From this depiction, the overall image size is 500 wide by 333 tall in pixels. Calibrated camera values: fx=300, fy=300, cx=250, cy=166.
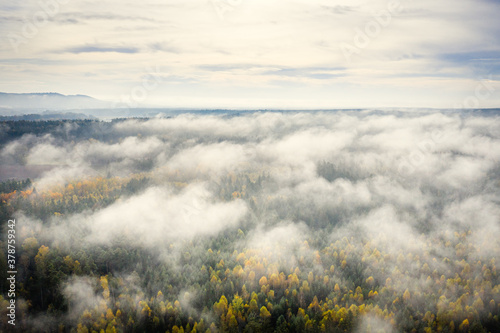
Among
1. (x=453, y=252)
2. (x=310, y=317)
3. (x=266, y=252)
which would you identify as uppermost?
(x=310, y=317)

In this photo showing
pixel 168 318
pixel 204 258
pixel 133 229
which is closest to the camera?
pixel 168 318

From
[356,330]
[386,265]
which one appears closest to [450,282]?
[386,265]

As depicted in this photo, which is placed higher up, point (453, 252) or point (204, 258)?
point (204, 258)

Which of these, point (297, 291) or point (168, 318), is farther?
point (297, 291)

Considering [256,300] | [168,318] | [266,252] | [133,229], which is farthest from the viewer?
[133,229]

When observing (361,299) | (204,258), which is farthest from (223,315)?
(361,299)

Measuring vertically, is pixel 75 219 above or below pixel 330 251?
above

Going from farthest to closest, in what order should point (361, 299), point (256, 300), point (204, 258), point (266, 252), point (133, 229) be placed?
point (133, 229) < point (266, 252) < point (204, 258) < point (361, 299) < point (256, 300)

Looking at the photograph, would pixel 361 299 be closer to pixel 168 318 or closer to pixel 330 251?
pixel 330 251

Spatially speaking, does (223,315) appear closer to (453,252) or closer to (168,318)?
(168,318)
